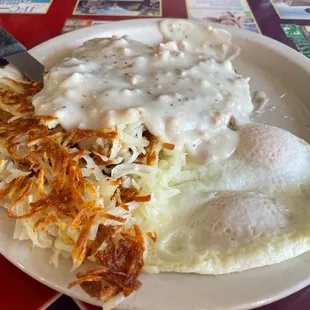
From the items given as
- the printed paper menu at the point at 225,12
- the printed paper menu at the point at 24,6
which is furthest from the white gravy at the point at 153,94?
the printed paper menu at the point at 24,6

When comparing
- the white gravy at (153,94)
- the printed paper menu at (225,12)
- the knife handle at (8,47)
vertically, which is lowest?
the knife handle at (8,47)

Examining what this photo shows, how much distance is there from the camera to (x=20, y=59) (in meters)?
1.73

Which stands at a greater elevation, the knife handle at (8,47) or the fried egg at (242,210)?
the knife handle at (8,47)

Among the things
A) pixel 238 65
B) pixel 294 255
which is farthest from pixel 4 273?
pixel 238 65

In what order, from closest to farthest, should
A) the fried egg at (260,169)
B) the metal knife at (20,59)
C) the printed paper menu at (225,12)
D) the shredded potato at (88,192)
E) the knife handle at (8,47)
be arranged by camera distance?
the shredded potato at (88,192)
the fried egg at (260,169)
the metal knife at (20,59)
the knife handle at (8,47)
the printed paper menu at (225,12)

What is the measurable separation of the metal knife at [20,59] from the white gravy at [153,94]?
173 mm

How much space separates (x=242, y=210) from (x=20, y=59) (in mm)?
1180

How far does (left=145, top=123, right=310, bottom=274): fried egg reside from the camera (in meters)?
1.06

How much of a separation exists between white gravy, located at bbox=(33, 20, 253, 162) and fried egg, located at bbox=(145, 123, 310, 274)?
0.26 feet

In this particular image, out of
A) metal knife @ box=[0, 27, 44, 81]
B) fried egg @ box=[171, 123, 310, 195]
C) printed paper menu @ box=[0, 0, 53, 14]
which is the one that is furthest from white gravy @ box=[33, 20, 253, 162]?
printed paper menu @ box=[0, 0, 53, 14]

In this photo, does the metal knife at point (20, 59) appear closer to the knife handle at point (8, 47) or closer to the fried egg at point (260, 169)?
the knife handle at point (8, 47)

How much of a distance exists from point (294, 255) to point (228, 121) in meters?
0.56

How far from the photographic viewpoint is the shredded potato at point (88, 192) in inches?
40.7

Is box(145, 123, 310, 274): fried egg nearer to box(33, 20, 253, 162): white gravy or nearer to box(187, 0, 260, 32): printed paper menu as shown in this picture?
box(33, 20, 253, 162): white gravy
